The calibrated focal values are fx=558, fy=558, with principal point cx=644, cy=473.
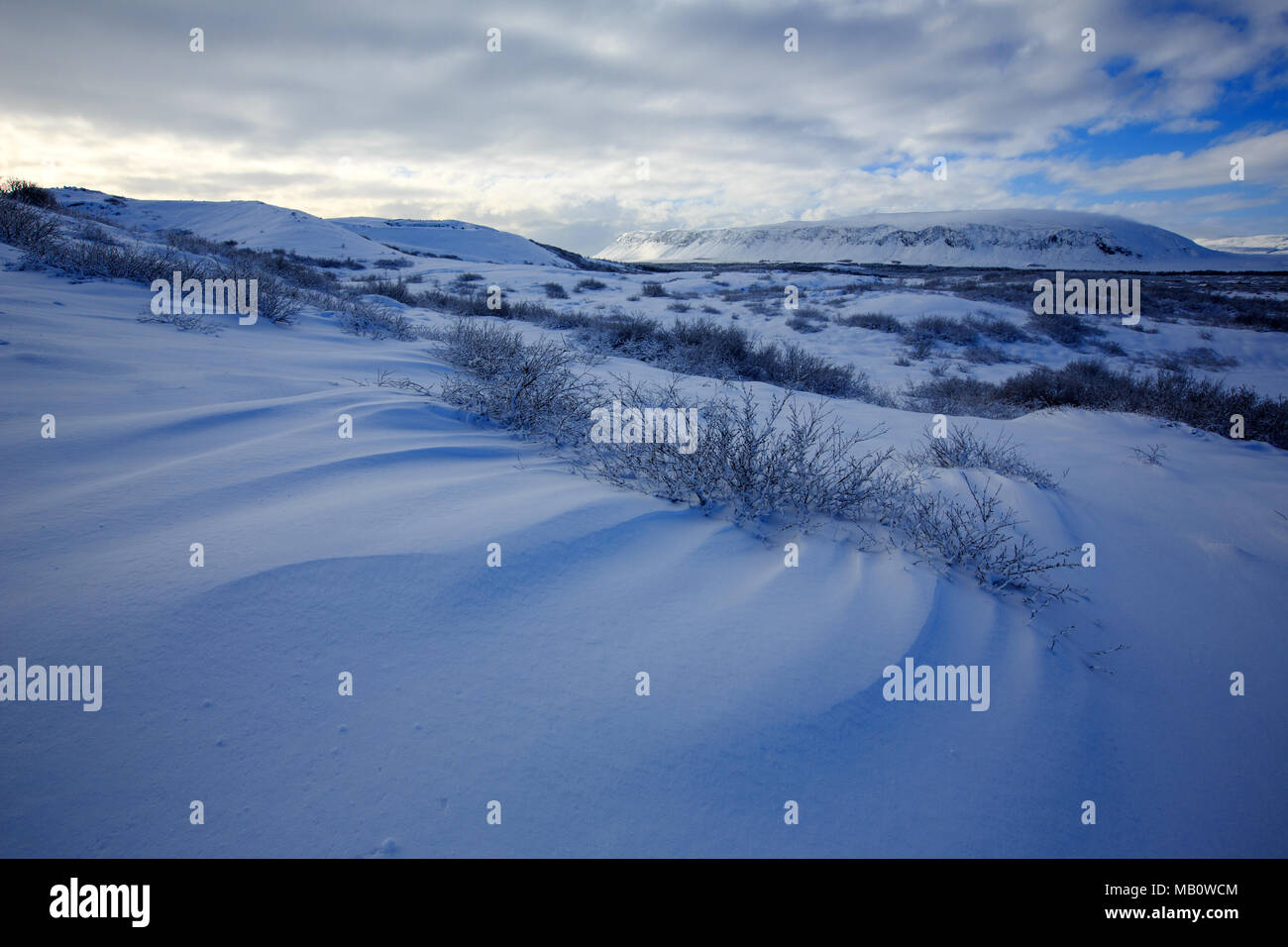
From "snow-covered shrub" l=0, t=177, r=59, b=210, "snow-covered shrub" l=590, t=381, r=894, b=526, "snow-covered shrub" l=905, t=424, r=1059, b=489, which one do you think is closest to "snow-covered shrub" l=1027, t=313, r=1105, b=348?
"snow-covered shrub" l=905, t=424, r=1059, b=489

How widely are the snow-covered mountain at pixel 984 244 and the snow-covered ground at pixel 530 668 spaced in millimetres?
79103

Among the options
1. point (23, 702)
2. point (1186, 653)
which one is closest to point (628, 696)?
point (23, 702)

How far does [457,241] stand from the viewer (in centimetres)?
→ 3488

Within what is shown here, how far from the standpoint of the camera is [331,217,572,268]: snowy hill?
3225 centimetres

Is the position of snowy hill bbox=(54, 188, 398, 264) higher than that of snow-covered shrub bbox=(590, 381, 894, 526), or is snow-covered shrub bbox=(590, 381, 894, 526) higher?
snowy hill bbox=(54, 188, 398, 264)

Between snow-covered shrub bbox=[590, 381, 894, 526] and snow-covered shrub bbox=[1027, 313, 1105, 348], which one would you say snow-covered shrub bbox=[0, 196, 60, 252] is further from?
snow-covered shrub bbox=[1027, 313, 1105, 348]

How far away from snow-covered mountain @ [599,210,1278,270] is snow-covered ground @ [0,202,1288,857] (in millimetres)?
79103

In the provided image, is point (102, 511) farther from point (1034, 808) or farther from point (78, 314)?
point (78, 314)

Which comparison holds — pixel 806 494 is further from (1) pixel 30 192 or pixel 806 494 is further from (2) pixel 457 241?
(2) pixel 457 241

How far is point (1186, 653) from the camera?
248cm

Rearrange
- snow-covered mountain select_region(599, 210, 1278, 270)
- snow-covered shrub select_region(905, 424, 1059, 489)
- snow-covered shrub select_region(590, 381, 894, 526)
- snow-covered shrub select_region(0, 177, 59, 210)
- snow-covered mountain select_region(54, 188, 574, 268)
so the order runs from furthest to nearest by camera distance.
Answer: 1. snow-covered mountain select_region(599, 210, 1278, 270)
2. snow-covered mountain select_region(54, 188, 574, 268)
3. snow-covered shrub select_region(0, 177, 59, 210)
4. snow-covered shrub select_region(905, 424, 1059, 489)
5. snow-covered shrub select_region(590, 381, 894, 526)

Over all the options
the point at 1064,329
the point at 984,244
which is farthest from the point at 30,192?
the point at 984,244

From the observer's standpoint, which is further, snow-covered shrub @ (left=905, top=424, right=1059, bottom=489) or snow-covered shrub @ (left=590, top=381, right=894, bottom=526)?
snow-covered shrub @ (left=905, top=424, right=1059, bottom=489)
